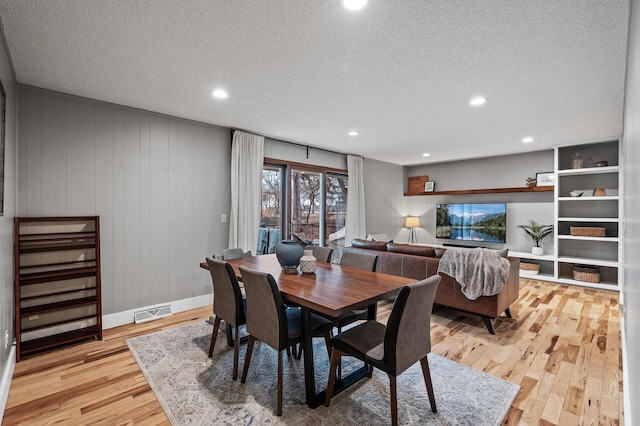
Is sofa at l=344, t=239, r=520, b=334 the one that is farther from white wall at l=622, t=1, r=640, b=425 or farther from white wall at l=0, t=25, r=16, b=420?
white wall at l=0, t=25, r=16, b=420

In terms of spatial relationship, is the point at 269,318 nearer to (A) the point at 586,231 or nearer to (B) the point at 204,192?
(B) the point at 204,192

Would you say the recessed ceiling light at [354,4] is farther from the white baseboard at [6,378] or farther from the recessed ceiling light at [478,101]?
the white baseboard at [6,378]

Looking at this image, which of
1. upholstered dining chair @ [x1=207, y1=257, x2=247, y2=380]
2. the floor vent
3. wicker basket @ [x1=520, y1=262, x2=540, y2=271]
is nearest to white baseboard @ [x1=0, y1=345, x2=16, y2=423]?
the floor vent

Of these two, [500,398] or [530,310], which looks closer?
[500,398]

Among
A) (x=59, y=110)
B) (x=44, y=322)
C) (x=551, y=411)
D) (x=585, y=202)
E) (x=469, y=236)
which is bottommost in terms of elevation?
(x=551, y=411)

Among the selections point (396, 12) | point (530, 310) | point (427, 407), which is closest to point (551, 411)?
point (427, 407)

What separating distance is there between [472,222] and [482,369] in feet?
15.4

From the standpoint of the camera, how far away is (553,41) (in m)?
2.08

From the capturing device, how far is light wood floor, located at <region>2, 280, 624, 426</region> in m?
2.00

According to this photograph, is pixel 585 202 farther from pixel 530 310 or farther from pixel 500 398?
pixel 500 398

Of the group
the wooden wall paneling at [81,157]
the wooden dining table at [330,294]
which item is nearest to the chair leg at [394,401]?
the wooden dining table at [330,294]

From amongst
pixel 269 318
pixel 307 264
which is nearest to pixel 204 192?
pixel 307 264

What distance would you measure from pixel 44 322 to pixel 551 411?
4.24 meters

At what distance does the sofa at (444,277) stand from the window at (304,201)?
170cm
